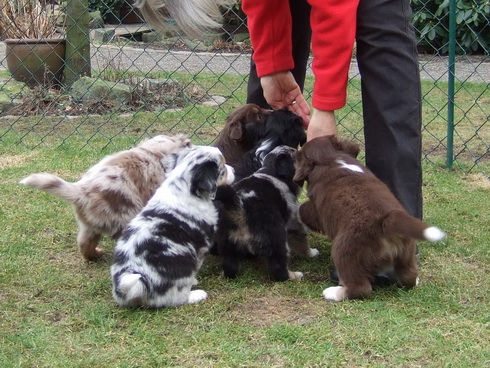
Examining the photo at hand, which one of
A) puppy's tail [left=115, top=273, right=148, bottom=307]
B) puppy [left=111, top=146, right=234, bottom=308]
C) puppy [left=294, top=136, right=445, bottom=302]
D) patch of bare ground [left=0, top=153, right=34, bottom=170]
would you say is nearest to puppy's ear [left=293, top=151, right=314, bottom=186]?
puppy [left=294, top=136, right=445, bottom=302]

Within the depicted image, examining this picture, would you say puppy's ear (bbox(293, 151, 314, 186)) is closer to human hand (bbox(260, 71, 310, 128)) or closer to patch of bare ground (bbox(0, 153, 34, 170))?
human hand (bbox(260, 71, 310, 128))

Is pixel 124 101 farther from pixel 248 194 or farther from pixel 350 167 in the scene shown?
pixel 350 167

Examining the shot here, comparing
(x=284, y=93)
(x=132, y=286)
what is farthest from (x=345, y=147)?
(x=132, y=286)

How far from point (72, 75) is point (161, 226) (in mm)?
5725

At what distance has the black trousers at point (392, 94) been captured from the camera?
12.7ft

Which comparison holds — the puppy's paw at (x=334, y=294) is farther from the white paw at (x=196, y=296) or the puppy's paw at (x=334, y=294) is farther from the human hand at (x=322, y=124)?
the human hand at (x=322, y=124)

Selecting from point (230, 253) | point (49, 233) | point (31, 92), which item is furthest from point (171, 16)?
point (31, 92)

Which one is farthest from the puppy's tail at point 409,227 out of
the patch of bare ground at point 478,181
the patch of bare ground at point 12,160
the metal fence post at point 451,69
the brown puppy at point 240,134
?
the patch of bare ground at point 12,160

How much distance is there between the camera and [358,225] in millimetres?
3434

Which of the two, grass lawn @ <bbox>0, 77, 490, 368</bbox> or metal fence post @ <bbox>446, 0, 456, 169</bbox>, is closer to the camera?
grass lawn @ <bbox>0, 77, 490, 368</bbox>

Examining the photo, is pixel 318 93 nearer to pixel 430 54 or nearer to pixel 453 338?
pixel 453 338

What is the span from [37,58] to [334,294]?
6760mm

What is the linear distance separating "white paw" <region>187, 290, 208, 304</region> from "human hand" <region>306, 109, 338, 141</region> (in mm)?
1085

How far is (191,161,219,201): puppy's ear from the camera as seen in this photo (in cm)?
364
